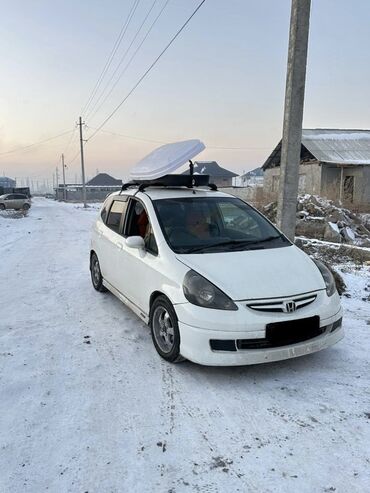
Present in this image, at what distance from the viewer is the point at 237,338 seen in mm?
3275

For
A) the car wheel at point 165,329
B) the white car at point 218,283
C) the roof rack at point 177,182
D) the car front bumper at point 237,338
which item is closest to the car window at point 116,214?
the white car at point 218,283

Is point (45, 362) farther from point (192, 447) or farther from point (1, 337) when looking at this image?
point (192, 447)

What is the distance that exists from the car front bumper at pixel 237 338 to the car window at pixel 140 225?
3.36 feet

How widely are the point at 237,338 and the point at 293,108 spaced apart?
4091mm

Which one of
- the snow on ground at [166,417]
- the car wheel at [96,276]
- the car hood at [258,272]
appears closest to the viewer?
the snow on ground at [166,417]

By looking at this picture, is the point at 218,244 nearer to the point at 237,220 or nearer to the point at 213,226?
the point at 213,226

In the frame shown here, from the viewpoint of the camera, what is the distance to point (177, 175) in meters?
5.30

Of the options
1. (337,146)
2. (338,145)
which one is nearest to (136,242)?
(337,146)

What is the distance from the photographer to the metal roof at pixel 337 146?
24891mm

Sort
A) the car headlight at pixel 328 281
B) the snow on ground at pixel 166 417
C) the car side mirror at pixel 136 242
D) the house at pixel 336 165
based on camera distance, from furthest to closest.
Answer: the house at pixel 336 165 → the car side mirror at pixel 136 242 → the car headlight at pixel 328 281 → the snow on ground at pixel 166 417

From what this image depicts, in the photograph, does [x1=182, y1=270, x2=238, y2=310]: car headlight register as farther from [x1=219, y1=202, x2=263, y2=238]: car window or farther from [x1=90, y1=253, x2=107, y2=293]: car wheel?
[x1=90, y1=253, x2=107, y2=293]: car wheel

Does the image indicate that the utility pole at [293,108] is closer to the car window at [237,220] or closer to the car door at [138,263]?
the car window at [237,220]

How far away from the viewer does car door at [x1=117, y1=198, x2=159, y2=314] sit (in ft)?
13.5

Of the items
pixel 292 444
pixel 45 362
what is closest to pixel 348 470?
pixel 292 444
